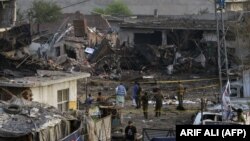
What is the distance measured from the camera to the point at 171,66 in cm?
4462

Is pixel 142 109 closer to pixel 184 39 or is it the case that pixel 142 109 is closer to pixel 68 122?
pixel 68 122

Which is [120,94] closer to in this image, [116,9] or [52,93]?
[52,93]

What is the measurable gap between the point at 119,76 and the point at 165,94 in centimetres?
681

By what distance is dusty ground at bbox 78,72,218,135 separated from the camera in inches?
1049

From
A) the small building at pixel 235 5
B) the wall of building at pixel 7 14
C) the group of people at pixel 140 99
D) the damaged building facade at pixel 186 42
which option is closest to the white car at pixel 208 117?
the group of people at pixel 140 99

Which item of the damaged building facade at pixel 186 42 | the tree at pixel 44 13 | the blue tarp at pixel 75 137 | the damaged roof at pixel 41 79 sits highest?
the tree at pixel 44 13

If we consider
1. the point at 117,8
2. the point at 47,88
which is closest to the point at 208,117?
the point at 47,88

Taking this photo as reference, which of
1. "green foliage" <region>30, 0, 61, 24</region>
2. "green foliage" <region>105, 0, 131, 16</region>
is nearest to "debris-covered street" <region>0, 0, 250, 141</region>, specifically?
"green foliage" <region>30, 0, 61, 24</region>

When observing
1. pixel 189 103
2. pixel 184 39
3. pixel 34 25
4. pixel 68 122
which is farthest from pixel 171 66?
pixel 68 122

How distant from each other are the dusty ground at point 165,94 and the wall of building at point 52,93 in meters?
2.22

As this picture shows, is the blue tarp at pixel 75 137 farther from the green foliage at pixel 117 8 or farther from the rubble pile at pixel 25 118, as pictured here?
the green foliage at pixel 117 8

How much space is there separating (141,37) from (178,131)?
38.9 meters

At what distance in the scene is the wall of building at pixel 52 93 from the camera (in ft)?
74.5

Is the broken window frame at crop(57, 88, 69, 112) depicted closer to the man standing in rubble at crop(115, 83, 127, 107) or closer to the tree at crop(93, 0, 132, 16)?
the man standing in rubble at crop(115, 83, 127, 107)
